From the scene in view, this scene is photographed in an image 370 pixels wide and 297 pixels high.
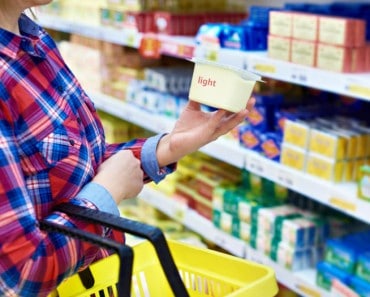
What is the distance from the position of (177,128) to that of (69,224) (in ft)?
1.39

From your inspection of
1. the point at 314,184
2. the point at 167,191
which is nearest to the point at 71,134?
the point at 314,184

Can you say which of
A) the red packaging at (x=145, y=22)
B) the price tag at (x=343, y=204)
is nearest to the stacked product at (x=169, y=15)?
the red packaging at (x=145, y=22)

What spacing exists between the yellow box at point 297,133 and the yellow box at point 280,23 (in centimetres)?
33

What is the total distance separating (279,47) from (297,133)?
32cm

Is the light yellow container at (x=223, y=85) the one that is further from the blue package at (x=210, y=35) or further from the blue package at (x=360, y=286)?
the blue package at (x=210, y=35)

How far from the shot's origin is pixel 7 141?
95cm

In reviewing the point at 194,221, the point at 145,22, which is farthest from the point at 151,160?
the point at 145,22

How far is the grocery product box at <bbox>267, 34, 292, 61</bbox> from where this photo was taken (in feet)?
7.14

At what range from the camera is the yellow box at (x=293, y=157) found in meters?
2.20

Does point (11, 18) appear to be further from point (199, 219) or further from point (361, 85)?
point (199, 219)

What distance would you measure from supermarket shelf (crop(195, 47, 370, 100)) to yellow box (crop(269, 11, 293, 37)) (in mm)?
103

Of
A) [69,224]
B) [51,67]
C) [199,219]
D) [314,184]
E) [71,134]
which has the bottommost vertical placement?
[199,219]

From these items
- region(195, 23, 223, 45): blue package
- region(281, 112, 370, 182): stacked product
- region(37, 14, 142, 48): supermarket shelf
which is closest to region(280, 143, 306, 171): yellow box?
region(281, 112, 370, 182): stacked product

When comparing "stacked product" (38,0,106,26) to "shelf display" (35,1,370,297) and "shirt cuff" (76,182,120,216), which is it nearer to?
"shelf display" (35,1,370,297)
